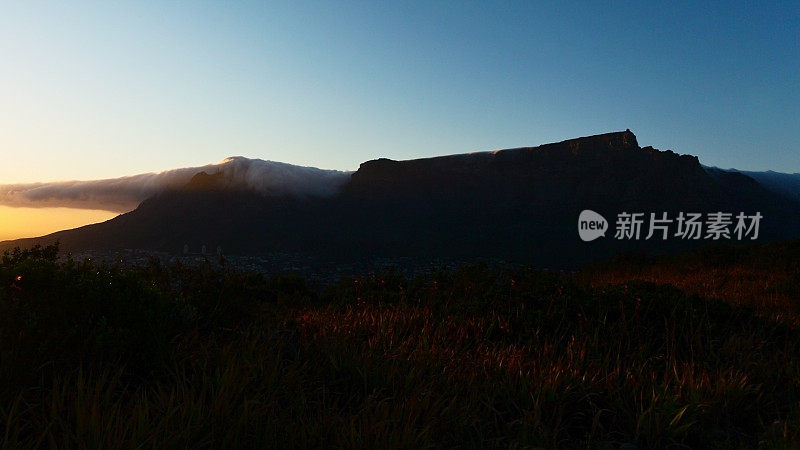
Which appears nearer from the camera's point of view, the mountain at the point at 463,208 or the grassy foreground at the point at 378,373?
the grassy foreground at the point at 378,373

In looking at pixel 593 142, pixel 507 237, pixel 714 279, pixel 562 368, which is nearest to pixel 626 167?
pixel 593 142

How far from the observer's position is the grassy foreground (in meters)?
3.93

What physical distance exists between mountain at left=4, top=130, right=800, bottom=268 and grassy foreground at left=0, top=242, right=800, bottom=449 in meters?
92.8

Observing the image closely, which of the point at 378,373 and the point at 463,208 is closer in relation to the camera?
the point at 378,373

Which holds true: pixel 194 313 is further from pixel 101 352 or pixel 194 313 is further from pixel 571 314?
pixel 571 314

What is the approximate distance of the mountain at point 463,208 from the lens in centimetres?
11256

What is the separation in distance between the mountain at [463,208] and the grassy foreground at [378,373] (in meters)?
92.8

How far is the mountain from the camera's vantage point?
369 feet

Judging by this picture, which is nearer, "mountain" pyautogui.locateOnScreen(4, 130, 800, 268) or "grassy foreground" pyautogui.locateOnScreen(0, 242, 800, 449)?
"grassy foreground" pyautogui.locateOnScreen(0, 242, 800, 449)

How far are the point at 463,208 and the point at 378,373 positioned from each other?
139 meters

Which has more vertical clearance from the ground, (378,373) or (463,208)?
(378,373)

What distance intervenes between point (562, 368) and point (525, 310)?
230cm

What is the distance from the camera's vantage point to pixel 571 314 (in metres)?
7.89

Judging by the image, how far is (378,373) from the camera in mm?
5309
